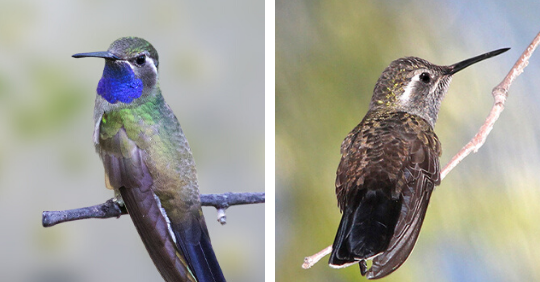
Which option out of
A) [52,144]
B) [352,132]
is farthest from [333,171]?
[52,144]

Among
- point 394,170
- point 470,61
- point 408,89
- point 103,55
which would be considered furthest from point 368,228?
point 103,55

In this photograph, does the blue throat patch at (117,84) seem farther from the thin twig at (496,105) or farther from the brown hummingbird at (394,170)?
the thin twig at (496,105)

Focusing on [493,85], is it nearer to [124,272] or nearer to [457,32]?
[457,32]

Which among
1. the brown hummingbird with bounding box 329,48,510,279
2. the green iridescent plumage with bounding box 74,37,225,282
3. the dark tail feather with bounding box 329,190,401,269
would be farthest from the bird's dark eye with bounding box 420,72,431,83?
the green iridescent plumage with bounding box 74,37,225,282

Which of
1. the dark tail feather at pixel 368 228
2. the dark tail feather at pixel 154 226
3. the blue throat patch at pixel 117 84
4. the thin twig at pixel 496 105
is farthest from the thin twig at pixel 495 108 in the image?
the blue throat patch at pixel 117 84

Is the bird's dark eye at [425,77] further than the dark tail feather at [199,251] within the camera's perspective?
Yes
